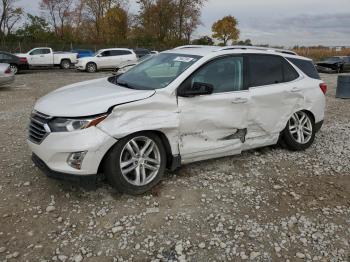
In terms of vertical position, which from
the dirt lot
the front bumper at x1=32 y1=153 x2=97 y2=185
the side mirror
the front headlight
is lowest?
the dirt lot

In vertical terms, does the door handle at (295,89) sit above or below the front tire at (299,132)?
above

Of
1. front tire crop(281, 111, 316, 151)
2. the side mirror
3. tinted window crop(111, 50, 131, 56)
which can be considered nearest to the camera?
the side mirror

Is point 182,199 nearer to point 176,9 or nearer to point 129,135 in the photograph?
point 129,135

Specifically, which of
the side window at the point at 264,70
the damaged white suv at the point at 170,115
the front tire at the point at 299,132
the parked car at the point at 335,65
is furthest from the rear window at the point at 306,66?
the parked car at the point at 335,65

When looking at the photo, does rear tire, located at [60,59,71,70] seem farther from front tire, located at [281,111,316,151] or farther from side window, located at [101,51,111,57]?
front tire, located at [281,111,316,151]

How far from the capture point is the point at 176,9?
45.4 m

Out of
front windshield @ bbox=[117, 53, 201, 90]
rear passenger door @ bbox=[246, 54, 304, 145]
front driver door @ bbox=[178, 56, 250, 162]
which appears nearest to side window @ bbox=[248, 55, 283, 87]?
rear passenger door @ bbox=[246, 54, 304, 145]

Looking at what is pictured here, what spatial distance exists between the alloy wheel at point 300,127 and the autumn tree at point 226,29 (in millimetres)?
56695

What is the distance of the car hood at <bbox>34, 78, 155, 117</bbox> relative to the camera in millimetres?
3605

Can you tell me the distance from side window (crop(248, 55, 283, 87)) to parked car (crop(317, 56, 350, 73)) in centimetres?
2151

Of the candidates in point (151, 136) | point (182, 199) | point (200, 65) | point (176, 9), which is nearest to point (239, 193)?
point (182, 199)

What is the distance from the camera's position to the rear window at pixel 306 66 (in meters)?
5.57

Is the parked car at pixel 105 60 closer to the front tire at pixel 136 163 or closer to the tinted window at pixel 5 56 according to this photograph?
the tinted window at pixel 5 56

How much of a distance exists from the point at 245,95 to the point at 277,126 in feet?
2.85
